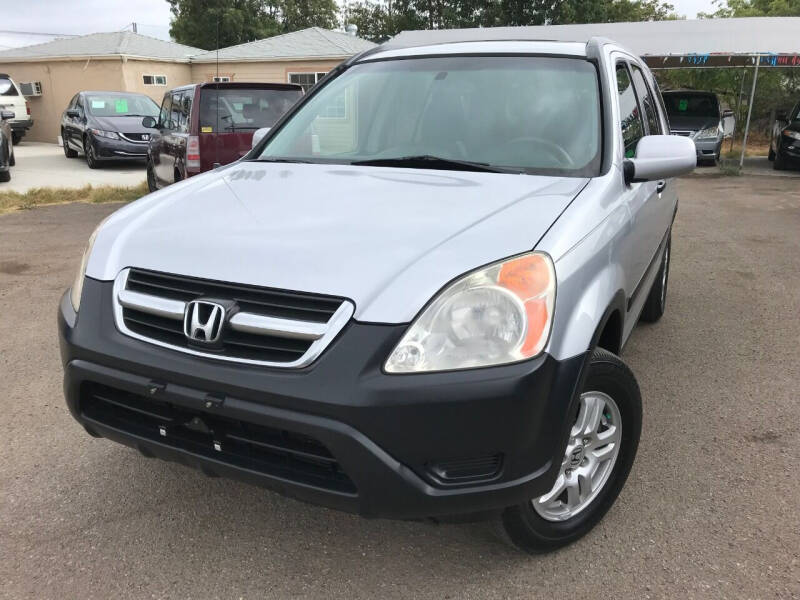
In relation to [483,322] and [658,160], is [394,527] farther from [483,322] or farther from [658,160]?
[658,160]

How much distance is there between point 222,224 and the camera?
7.49 ft

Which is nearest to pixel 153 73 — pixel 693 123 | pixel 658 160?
pixel 693 123

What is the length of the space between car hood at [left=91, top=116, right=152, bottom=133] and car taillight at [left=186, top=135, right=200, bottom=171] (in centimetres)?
698

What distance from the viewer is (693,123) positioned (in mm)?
15312

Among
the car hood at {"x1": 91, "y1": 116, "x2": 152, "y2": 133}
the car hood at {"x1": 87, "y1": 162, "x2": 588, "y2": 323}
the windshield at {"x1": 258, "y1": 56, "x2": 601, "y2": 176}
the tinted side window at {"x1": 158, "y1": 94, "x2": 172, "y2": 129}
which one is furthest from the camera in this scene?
the car hood at {"x1": 91, "y1": 116, "x2": 152, "y2": 133}

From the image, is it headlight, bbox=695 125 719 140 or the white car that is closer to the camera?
headlight, bbox=695 125 719 140

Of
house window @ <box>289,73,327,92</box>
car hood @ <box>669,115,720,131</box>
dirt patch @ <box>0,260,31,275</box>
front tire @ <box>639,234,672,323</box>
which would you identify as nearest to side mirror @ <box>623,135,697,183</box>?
front tire @ <box>639,234,672,323</box>

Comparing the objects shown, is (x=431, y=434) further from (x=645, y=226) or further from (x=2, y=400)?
(x=2, y=400)

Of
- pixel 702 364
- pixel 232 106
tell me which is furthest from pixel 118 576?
pixel 232 106

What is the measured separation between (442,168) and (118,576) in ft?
6.31

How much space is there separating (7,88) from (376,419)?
69.8ft

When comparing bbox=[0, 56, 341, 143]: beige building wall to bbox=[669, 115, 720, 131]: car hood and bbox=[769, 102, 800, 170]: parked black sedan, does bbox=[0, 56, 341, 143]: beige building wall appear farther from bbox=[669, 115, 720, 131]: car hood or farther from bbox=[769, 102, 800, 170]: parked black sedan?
bbox=[769, 102, 800, 170]: parked black sedan

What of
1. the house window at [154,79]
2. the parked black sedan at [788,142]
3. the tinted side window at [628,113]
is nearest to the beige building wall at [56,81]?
the house window at [154,79]

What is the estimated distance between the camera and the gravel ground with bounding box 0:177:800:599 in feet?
7.39
